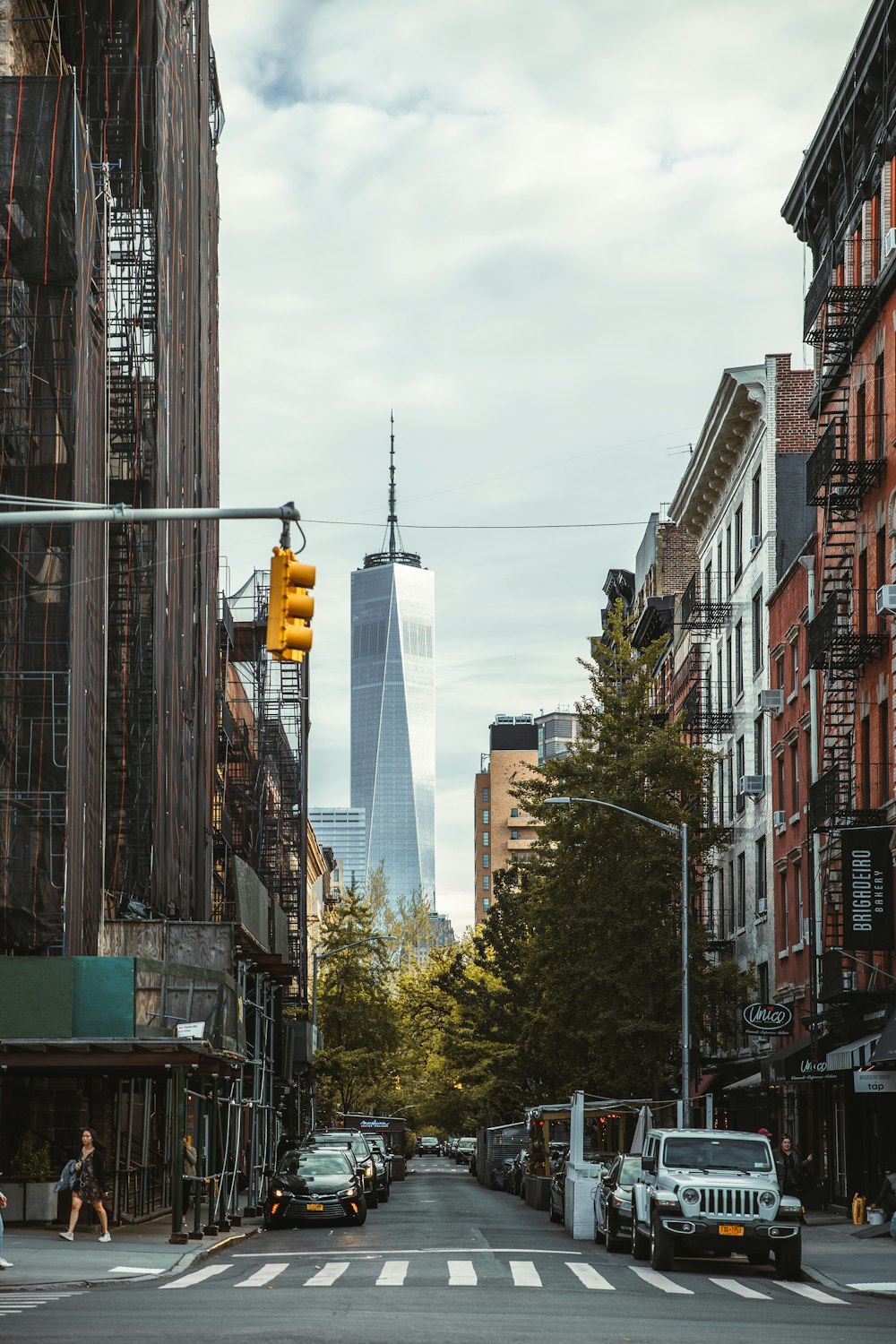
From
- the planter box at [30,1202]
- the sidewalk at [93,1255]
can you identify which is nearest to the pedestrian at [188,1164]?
the sidewalk at [93,1255]

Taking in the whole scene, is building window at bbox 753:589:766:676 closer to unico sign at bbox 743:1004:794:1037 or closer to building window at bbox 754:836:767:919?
building window at bbox 754:836:767:919

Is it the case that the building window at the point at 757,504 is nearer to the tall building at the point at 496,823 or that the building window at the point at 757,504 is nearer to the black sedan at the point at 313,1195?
the black sedan at the point at 313,1195

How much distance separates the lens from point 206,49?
5000 cm

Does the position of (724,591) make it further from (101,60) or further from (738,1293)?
(738,1293)

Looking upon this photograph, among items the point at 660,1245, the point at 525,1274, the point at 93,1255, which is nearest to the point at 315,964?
the point at 93,1255

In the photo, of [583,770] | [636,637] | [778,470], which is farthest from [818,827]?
[636,637]

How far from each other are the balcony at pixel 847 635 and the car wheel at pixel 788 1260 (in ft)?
54.1

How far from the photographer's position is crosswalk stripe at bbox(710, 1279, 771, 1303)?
2048 cm

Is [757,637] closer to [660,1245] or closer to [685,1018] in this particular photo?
[685,1018]

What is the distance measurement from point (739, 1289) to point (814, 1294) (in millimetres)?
881

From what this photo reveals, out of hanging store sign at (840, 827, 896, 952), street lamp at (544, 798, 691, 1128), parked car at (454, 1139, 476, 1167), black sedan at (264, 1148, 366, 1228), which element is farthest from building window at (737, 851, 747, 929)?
parked car at (454, 1139, 476, 1167)

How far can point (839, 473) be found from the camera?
128ft

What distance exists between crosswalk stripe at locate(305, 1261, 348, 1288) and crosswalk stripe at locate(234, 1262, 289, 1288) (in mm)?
518

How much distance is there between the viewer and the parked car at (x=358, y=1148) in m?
38.9
